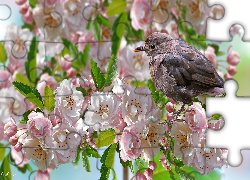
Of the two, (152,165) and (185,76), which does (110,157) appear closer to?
(152,165)

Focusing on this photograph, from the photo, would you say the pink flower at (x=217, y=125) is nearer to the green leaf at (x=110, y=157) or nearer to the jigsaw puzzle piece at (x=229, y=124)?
the jigsaw puzzle piece at (x=229, y=124)

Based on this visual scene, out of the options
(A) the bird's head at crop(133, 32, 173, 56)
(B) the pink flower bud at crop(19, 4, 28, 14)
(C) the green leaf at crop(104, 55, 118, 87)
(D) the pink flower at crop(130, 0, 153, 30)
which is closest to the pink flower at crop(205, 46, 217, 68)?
(D) the pink flower at crop(130, 0, 153, 30)

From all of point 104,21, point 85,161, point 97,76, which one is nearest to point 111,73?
point 97,76

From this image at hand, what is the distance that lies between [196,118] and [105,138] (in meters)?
0.25

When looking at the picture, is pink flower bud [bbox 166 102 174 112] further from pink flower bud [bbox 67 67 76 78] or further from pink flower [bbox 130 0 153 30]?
pink flower bud [bbox 67 67 76 78]

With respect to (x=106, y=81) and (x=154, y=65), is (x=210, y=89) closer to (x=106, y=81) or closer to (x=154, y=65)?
(x=154, y=65)

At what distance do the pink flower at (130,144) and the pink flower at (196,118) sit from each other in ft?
0.48

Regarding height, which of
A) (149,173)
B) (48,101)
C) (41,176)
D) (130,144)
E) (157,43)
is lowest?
(41,176)

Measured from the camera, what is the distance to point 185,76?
800 millimetres

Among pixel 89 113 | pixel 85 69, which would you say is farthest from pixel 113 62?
pixel 85 69

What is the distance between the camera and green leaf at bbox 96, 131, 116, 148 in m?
0.83

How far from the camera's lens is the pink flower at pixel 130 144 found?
0.80m

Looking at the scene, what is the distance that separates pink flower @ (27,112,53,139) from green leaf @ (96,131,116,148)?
14 centimetres

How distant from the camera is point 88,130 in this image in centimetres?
85
